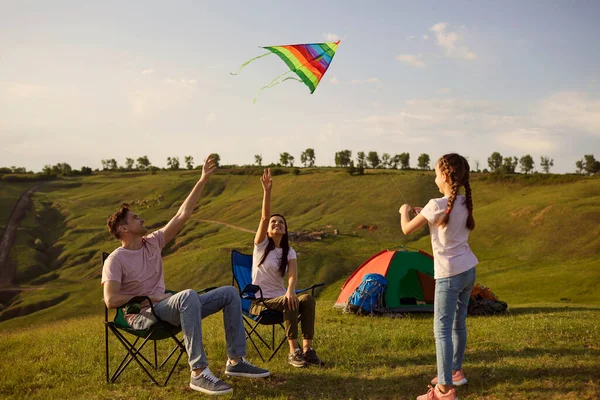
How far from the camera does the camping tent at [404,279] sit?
1330 centimetres

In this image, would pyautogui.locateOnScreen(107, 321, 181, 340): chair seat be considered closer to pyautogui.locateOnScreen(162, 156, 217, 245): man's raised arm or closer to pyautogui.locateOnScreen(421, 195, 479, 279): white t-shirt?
pyautogui.locateOnScreen(162, 156, 217, 245): man's raised arm

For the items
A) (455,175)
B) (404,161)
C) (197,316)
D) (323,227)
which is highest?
(404,161)

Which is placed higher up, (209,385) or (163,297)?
(163,297)

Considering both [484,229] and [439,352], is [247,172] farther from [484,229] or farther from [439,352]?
[439,352]

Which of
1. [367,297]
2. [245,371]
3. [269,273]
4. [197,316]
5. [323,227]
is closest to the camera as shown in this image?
[197,316]

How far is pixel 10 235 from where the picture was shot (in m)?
70.8

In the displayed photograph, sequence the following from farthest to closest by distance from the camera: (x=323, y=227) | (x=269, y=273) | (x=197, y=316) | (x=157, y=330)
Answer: (x=323, y=227) < (x=269, y=273) < (x=157, y=330) < (x=197, y=316)

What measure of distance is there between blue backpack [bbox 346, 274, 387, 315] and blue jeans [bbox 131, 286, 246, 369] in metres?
7.27

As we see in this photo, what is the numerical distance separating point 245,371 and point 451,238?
268 cm

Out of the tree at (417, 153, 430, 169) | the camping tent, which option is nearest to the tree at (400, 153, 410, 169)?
the tree at (417, 153, 430, 169)

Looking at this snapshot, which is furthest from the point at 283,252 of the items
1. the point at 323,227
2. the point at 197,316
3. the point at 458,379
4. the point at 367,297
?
the point at 323,227

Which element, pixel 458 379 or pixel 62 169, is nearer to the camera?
pixel 458 379

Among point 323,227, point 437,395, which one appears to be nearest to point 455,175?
point 437,395

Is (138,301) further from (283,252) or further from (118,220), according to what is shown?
(283,252)
